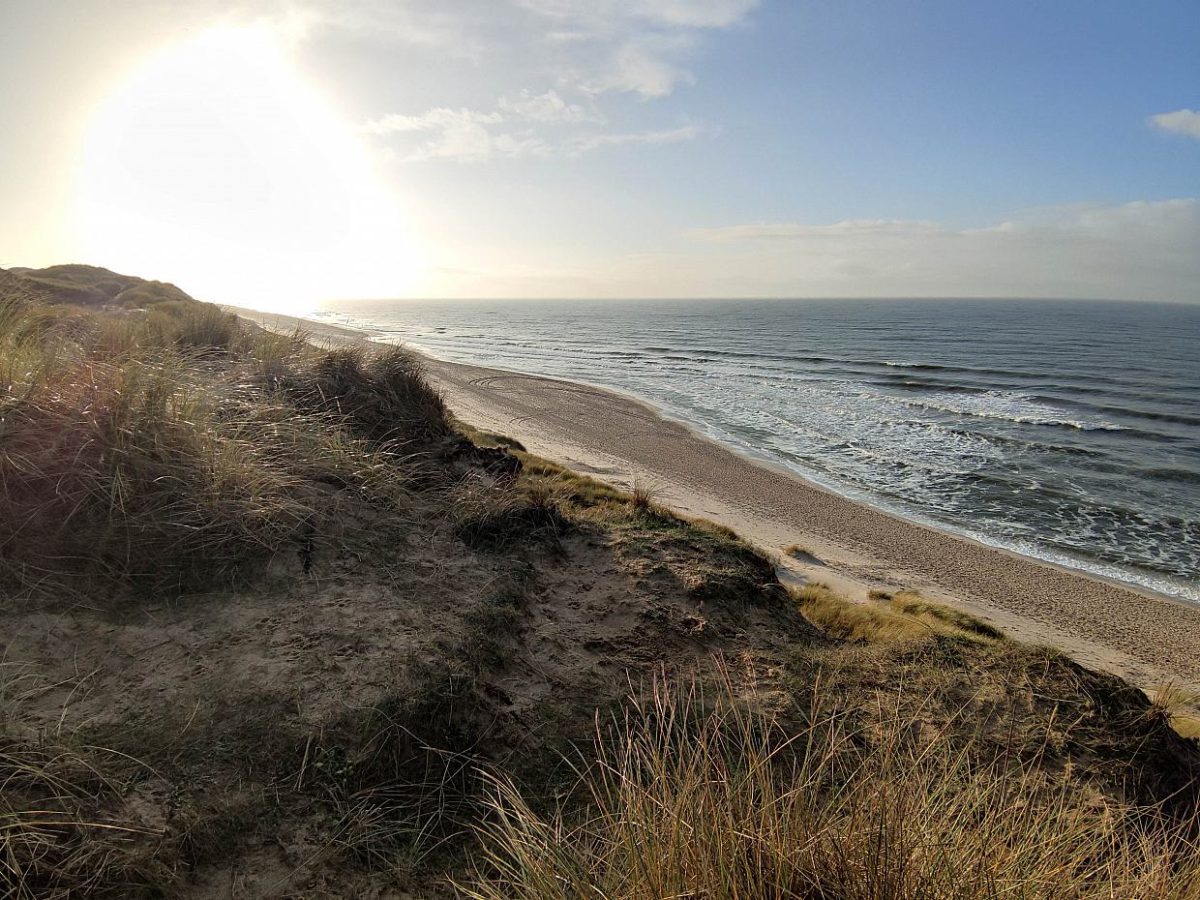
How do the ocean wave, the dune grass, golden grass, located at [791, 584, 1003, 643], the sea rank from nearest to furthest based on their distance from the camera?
1. the dune grass
2. golden grass, located at [791, 584, 1003, 643]
3. the sea
4. the ocean wave

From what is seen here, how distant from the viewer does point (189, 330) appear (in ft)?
34.7

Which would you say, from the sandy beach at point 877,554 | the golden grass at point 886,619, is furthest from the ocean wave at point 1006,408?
the golden grass at point 886,619

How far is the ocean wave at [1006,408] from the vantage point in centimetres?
2539

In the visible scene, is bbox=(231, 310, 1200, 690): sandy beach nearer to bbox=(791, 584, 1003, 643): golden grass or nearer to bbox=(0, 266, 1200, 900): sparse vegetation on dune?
bbox=(791, 584, 1003, 643): golden grass

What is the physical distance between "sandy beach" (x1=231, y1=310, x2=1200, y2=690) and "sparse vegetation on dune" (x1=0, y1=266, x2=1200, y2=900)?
3.62 meters

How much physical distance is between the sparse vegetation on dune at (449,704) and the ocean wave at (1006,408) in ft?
76.3

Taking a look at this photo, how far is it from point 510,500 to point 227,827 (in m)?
4.23

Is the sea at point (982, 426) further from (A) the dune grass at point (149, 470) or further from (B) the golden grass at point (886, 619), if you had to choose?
(A) the dune grass at point (149, 470)

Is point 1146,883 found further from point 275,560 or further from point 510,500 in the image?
point 510,500

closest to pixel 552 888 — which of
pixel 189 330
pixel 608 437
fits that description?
pixel 189 330

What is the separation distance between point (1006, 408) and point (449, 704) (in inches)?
1285

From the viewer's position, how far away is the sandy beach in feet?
32.8

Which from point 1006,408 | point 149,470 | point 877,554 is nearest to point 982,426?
point 1006,408

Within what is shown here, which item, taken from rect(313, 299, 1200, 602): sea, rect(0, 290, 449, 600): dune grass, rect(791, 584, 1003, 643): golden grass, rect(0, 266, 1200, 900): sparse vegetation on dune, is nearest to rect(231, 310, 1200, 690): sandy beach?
rect(791, 584, 1003, 643): golden grass
